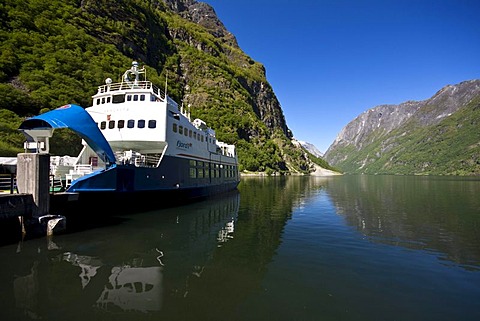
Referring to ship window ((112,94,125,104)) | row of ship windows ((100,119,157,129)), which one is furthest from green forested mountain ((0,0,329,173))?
row of ship windows ((100,119,157,129))

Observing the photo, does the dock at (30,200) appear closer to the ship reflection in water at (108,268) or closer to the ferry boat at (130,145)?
the ship reflection in water at (108,268)

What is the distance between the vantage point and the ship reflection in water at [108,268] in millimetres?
7457

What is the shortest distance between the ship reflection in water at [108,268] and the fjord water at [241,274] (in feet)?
0.13

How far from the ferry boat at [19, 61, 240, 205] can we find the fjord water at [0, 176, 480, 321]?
3.42 metres

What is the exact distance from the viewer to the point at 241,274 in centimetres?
1007

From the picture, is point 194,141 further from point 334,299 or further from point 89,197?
point 334,299

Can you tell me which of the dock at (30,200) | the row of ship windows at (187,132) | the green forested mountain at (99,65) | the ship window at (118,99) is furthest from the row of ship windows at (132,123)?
the dock at (30,200)

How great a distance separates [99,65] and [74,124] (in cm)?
6904

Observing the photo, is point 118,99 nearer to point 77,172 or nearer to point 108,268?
point 77,172

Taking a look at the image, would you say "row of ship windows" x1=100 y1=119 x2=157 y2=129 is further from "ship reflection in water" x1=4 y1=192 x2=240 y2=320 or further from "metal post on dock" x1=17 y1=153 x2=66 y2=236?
"metal post on dock" x1=17 y1=153 x2=66 y2=236

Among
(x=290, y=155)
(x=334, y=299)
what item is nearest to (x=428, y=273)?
(x=334, y=299)

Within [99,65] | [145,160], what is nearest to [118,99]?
[145,160]

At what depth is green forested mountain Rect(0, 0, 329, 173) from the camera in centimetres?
5019

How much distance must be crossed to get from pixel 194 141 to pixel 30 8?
7825cm
